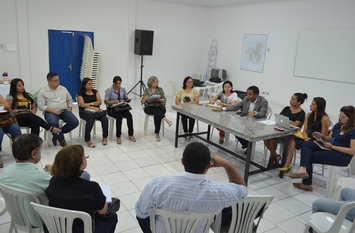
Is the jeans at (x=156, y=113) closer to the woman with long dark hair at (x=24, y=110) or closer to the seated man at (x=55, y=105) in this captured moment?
the seated man at (x=55, y=105)

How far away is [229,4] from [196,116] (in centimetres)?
569

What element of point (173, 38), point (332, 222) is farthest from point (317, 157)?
point (173, 38)

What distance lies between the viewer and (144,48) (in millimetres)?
7797

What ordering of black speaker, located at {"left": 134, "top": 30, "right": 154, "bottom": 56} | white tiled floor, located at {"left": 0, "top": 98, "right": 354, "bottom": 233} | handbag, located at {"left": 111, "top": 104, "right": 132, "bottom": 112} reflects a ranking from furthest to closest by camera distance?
black speaker, located at {"left": 134, "top": 30, "right": 154, "bottom": 56}, handbag, located at {"left": 111, "top": 104, "right": 132, "bottom": 112}, white tiled floor, located at {"left": 0, "top": 98, "right": 354, "bottom": 233}

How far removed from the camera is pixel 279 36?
7473 millimetres

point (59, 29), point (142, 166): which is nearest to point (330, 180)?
point (142, 166)

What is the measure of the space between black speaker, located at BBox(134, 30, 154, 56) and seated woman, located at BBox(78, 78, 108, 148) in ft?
11.1

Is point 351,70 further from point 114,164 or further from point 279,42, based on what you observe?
point 114,164

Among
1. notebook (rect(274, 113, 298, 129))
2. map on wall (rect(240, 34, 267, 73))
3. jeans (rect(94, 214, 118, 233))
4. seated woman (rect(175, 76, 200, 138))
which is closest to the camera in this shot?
jeans (rect(94, 214, 118, 233))

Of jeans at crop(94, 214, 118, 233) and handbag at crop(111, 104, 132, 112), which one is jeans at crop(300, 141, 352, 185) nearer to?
jeans at crop(94, 214, 118, 233)

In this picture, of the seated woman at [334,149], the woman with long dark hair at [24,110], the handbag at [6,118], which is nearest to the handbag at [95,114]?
the woman with long dark hair at [24,110]

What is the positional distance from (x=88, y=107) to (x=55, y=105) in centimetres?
46

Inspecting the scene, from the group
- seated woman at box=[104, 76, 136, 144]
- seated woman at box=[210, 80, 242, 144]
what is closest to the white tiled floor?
seated woman at box=[104, 76, 136, 144]

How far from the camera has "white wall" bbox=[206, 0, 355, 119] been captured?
20.8 feet
